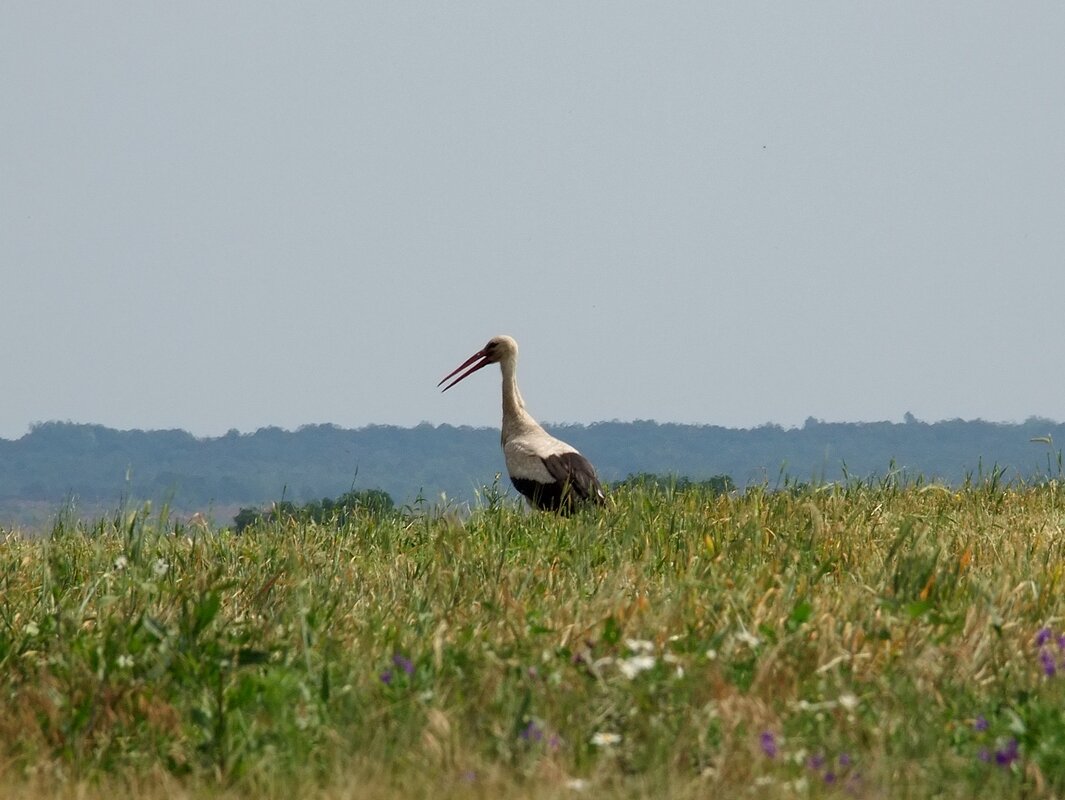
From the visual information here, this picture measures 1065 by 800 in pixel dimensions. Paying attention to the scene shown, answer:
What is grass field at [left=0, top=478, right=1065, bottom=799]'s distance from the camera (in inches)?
186

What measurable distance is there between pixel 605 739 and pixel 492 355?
9514 mm

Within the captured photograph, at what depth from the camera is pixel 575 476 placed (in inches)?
463

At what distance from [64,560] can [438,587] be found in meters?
2.59

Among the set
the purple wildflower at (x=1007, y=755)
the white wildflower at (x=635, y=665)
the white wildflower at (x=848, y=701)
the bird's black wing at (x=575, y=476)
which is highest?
the bird's black wing at (x=575, y=476)

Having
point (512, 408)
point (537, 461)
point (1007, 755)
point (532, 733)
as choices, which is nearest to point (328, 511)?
point (537, 461)

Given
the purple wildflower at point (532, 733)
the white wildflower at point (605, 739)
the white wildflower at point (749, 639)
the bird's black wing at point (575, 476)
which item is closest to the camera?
the white wildflower at point (605, 739)

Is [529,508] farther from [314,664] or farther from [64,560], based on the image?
[314,664]

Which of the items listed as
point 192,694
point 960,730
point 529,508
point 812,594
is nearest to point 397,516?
point 529,508

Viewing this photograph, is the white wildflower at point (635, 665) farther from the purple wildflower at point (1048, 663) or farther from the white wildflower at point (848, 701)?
the purple wildflower at point (1048, 663)

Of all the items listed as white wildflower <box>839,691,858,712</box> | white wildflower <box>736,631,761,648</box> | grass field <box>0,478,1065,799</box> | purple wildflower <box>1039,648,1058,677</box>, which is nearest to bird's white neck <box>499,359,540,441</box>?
grass field <box>0,478,1065,799</box>

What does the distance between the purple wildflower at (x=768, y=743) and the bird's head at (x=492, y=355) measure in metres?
9.15

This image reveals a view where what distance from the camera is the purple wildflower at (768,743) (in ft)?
15.3

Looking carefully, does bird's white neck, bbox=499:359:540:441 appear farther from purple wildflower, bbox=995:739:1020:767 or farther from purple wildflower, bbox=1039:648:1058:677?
purple wildflower, bbox=995:739:1020:767

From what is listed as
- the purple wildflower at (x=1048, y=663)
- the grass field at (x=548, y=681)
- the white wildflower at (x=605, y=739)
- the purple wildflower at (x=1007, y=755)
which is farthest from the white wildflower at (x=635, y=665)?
the purple wildflower at (x=1048, y=663)
